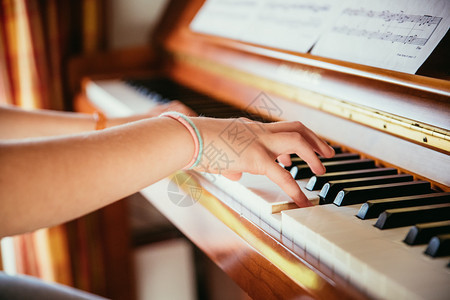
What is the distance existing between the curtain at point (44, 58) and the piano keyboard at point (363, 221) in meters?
1.16

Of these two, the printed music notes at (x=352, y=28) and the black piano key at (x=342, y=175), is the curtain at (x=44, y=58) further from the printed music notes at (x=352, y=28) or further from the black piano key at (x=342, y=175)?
the black piano key at (x=342, y=175)

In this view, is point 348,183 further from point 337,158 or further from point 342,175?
point 337,158

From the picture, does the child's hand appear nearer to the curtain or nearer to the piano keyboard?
the piano keyboard

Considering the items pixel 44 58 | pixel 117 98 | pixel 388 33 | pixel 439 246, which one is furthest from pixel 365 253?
pixel 44 58

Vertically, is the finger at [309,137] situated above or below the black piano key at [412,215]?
above

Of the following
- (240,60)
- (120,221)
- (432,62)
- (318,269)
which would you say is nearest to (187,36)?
(240,60)

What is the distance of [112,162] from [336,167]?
15.3 inches

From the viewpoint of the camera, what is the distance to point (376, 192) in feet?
2.31

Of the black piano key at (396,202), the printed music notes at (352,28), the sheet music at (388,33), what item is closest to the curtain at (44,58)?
the printed music notes at (352,28)

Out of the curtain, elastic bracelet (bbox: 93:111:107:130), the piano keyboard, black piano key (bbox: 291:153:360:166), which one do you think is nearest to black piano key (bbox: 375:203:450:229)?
the piano keyboard

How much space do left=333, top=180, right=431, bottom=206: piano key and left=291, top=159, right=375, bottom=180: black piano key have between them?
0.32 ft

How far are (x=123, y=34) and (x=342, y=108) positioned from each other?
1.33m

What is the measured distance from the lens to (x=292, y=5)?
1207 mm

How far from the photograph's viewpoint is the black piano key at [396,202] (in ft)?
2.10
